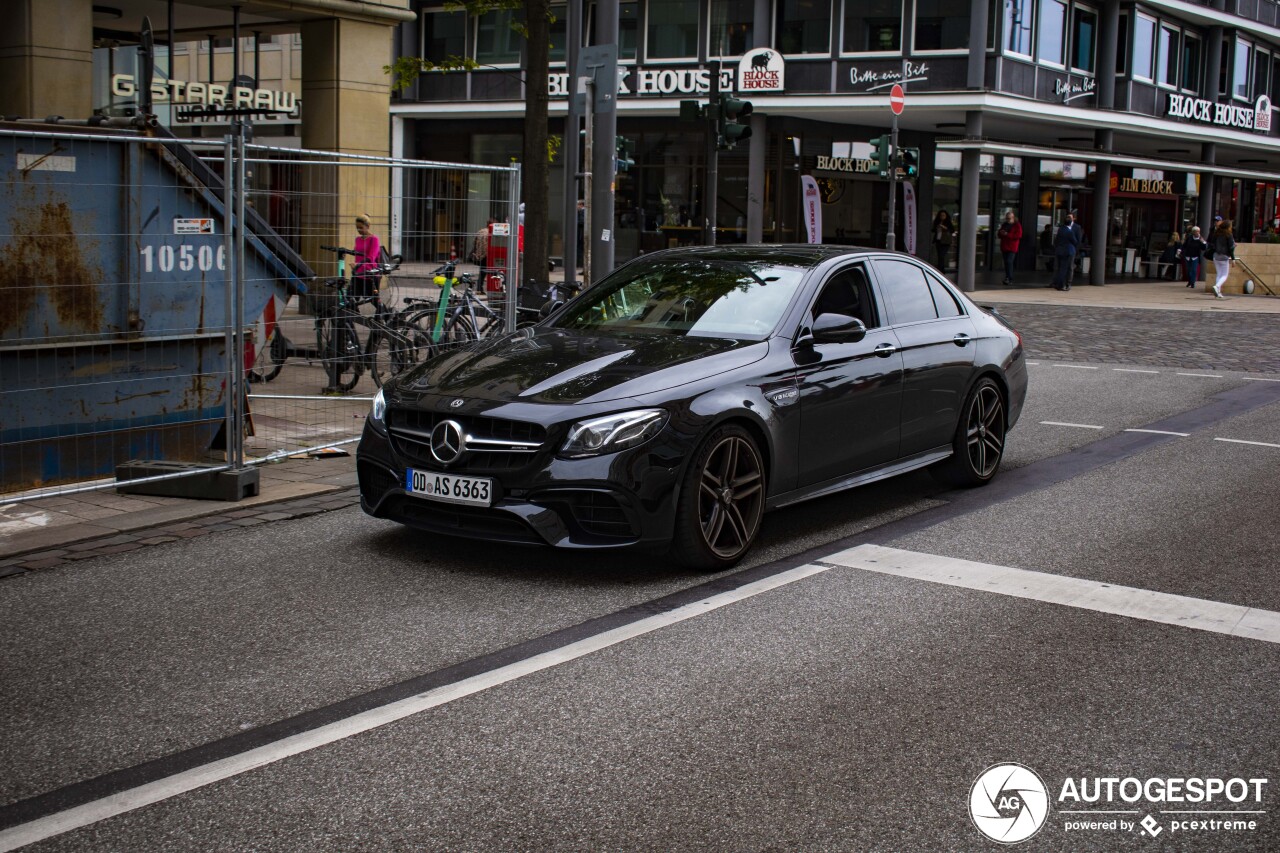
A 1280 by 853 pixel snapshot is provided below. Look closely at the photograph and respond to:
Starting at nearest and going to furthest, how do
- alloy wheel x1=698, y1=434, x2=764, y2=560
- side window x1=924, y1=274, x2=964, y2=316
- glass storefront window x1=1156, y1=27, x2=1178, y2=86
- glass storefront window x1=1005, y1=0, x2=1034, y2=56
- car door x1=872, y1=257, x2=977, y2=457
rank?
alloy wheel x1=698, y1=434, x2=764, y2=560 → car door x1=872, y1=257, x2=977, y2=457 → side window x1=924, y1=274, x2=964, y2=316 → glass storefront window x1=1005, y1=0, x2=1034, y2=56 → glass storefront window x1=1156, y1=27, x2=1178, y2=86

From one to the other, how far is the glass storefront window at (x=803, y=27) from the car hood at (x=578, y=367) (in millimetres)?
30337

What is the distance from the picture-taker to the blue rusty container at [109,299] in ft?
24.5

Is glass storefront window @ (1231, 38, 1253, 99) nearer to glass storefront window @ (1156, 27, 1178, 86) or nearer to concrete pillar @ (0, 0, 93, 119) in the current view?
glass storefront window @ (1156, 27, 1178, 86)

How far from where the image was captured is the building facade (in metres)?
34.7

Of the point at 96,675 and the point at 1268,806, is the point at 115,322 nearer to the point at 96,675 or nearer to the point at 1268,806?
the point at 96,675

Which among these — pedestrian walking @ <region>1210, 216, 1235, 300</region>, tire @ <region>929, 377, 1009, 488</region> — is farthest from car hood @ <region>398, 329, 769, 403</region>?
pedestrian walking @ <region>1210, 216, 1235, 300</region>

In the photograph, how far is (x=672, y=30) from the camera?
3803cm

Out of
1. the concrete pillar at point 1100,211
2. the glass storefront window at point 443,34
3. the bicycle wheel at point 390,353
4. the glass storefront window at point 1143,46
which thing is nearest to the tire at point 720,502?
the bicycle wheel at point 390,353

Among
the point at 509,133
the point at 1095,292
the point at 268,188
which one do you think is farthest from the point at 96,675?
the point at 509,133

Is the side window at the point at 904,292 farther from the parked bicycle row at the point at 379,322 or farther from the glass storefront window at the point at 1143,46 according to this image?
the glass storefront window at the point at 1143,46

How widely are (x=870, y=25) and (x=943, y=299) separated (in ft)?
94.4

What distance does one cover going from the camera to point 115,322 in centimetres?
808

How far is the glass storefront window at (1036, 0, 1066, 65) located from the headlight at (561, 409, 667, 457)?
32.4 metres

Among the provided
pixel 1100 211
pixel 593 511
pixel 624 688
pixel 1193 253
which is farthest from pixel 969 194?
pixel 624 688
